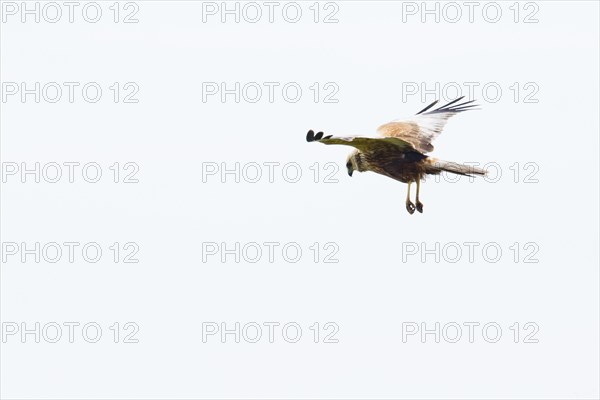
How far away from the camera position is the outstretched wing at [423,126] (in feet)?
71.9

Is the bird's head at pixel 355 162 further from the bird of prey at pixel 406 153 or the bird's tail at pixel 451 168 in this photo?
the bird's tail at pixel 451 168

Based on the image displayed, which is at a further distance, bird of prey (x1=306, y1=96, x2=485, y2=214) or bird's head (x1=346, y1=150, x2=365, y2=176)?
bird's head (x1=346, y1=150, x2=365, y2=176)

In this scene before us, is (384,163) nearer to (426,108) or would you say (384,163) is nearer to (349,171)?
(349,171)

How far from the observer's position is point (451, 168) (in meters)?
20.7

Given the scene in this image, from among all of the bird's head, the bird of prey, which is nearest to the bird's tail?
the bird of prey

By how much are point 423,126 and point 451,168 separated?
2115 mm

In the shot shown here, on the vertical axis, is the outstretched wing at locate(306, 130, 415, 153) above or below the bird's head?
above

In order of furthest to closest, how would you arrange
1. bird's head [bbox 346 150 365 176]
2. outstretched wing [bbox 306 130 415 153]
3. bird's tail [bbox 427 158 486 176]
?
bird's head [bbox 346 150 365 176]
bird's tail [bbox 427 158 486 176]
outstretched wing [bbox 306 130 415 153]

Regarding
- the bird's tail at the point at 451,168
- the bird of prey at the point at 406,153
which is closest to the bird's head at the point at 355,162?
the bird of prey at the point at 406,153

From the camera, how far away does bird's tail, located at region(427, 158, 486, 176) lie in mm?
20141

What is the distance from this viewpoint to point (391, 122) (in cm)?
2292

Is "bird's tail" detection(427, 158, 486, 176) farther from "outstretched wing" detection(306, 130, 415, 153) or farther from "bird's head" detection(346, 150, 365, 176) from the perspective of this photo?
"bird's head" detection(346, 150, 365, 176)

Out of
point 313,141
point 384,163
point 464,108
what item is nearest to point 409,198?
point 384,163

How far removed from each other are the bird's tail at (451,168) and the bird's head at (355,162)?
112 centimetres
